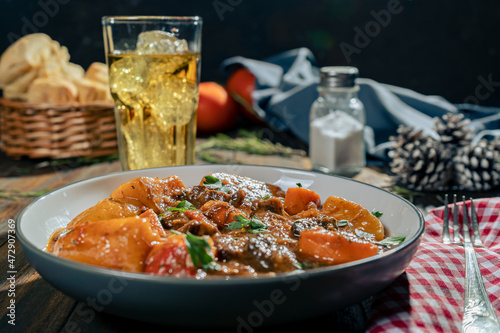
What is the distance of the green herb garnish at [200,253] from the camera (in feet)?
3.18

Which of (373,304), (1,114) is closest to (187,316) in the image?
(373,304)

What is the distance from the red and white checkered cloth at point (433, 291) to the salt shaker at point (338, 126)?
104cm

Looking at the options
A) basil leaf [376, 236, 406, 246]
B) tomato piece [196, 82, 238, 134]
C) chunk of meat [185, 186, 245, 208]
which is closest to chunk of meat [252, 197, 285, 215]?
chunk of meat [185, 186, 245, 208]

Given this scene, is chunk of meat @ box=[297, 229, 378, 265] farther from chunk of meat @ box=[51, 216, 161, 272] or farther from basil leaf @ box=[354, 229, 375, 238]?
chunk of meat @ box=[51, 216, 161, 272]

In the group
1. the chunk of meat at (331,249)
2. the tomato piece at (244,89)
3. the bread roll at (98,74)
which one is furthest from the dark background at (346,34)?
the chunk of meat at (331,249)

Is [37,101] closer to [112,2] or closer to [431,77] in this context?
[112,2]

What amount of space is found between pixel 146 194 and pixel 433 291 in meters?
0.77

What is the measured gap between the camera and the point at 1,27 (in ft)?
12.7

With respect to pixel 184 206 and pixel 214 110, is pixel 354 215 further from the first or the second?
pixel 214 110

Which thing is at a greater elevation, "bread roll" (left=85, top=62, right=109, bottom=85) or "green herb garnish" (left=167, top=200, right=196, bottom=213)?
"bread roll" (left=85, top=62, right=109, bottom=85)

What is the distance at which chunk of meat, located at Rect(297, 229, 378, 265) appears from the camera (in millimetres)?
1084

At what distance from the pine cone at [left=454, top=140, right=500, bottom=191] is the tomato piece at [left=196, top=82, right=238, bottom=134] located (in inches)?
67.3

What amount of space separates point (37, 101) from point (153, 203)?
5.44 feet

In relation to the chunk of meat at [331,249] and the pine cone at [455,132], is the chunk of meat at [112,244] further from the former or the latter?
the pine cone at [455,132]
